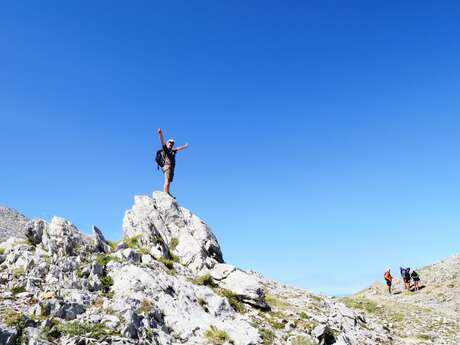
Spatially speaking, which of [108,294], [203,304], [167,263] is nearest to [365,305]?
[167,263]

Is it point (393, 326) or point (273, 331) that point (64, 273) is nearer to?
point (273, 331)

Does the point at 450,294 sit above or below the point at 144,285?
above

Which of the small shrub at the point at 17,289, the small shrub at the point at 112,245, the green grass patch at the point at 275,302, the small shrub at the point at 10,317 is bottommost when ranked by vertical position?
the small shrub at the point at 10,317

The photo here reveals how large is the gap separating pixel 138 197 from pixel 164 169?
11.4 ft

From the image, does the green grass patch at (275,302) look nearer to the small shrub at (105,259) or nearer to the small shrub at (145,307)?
the small shrub at (145,307)

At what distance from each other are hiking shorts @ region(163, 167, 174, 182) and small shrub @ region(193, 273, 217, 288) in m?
12.4

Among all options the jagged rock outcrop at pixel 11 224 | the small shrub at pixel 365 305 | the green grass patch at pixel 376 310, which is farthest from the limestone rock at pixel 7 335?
the small shrub at pixel 365 305

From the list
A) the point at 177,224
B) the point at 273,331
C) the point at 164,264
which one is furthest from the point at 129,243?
the point at 273,331

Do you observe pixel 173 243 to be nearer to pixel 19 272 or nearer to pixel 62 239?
pixel 62 239

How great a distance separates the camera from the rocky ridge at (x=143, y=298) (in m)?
15.0

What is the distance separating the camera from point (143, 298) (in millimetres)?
18484

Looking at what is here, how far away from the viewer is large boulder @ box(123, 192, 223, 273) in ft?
90.0

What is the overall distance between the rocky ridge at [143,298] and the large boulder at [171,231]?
0.34 feet

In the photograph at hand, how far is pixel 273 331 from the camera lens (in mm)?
20031
